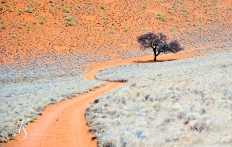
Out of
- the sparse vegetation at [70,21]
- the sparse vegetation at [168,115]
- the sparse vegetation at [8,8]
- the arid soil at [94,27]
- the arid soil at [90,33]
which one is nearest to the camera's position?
the sparse vegetation at [168,115]

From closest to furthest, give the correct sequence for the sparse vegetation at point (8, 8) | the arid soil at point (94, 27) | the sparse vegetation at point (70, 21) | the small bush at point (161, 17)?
the arid soil at point (94, 27)
the sparse vegetation at point (8, 8)
the sparse vegetation at point (70, 21)
the small bush at point (161, 17)

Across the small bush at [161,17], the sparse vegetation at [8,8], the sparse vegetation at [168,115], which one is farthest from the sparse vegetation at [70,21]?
the sparse vegetation at [168,115]

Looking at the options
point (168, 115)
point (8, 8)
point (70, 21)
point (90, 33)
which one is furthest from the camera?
point (70, 21)

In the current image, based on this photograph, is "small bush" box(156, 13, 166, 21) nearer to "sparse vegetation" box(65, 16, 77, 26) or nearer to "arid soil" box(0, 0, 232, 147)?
"arid soil" box(0, 0, 232, 147)

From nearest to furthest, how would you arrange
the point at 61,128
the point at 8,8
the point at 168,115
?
1. the point at 168,115
2. the point at 61,128
3. the point at 8,8

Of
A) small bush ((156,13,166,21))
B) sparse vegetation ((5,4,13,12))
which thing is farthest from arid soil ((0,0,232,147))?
sparse vegetation ((5,4,13,12))

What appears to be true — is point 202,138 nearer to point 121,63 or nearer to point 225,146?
point 225,146

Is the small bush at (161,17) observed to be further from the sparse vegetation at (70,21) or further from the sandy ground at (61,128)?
the sandy ground at (61,128)

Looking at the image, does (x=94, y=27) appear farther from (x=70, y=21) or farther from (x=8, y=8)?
(x=8, y=8)

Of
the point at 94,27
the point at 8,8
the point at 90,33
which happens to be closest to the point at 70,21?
the point at 94,27

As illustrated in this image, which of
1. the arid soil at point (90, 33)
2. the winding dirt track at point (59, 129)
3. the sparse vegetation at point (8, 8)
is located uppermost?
the sparse vegetation at point (8, 8)

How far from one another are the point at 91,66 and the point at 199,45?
22.5 meters

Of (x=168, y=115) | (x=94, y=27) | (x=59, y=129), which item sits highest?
(x=94, y=27)

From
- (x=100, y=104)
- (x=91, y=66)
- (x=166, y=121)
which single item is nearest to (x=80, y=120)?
(x=100, y=104)
